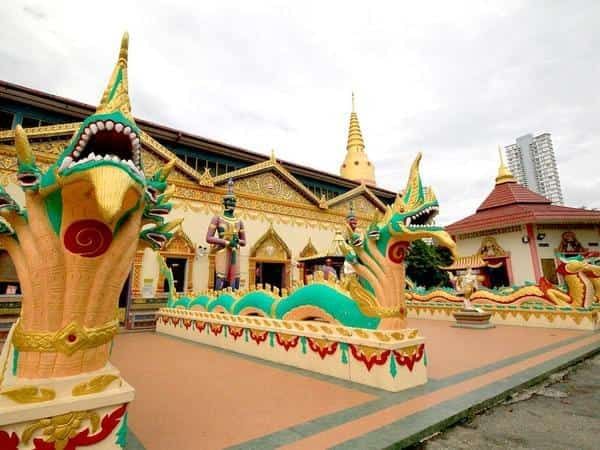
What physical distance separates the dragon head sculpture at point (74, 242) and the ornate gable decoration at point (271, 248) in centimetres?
1073

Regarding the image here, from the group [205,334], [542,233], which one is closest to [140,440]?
[205,334]

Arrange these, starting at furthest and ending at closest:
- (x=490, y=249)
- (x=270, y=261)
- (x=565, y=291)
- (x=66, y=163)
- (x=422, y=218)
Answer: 1. (x=490, y=249)
2. (x=270, y=261)
3. (x=565, y=291)
4. (x=422, y=218)
5. (x=66, y=163)

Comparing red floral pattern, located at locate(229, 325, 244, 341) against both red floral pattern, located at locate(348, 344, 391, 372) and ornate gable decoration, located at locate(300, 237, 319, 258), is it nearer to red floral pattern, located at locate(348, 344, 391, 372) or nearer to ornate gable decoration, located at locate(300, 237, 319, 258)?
red floral pattern, located at locate(348, 344, 391, 372)

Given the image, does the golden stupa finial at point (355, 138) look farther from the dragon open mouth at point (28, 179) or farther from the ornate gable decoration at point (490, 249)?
the dragon open mouth at point (28, 179)

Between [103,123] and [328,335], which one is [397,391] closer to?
[328,335]

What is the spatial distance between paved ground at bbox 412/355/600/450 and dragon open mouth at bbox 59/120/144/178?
117 inches

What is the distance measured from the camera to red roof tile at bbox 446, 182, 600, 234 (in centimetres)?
1500

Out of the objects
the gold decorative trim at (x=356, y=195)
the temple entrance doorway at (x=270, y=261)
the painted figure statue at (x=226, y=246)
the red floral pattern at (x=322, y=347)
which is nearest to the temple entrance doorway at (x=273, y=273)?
the temple entrance doorway at (x=270, y=261)

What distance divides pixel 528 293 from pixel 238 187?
10734 millimetres

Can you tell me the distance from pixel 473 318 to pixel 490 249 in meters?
9.61

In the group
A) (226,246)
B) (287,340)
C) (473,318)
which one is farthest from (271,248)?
A: (287,340)

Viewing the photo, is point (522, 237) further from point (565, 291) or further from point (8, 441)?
point (8, 441)

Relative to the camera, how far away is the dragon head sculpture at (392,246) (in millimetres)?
4199

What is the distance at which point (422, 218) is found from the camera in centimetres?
439
